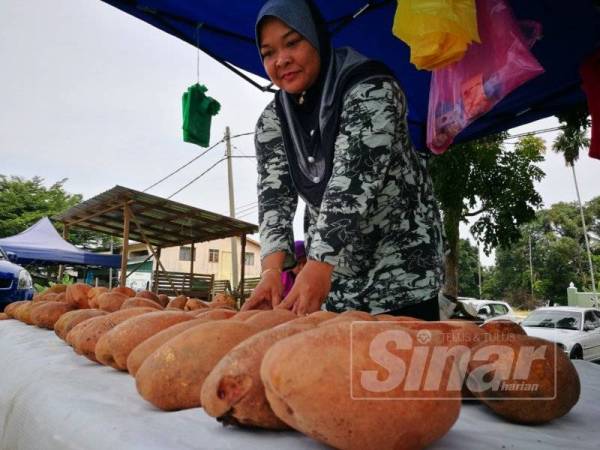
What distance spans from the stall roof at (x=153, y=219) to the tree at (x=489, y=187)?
4.27 metres

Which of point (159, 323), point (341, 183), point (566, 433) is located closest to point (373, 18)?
point (341, 183)

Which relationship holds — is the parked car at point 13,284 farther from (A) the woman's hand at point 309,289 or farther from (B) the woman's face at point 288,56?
(A) the woman's hand at point 309,289

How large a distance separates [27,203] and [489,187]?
27.2 metres

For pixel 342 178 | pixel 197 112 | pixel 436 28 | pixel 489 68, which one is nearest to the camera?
pixel 342 178

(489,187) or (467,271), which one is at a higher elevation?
(489,187)

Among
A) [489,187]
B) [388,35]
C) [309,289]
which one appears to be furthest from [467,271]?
[309,289]

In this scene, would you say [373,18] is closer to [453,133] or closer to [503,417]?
[453,133]

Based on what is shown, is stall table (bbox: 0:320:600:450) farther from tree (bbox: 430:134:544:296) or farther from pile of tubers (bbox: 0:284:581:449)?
tree (bbox: 430:134:544:296)

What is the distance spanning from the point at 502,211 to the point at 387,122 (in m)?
8.25

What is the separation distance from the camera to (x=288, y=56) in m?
1.54

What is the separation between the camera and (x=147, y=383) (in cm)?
80

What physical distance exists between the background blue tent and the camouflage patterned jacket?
568 inches

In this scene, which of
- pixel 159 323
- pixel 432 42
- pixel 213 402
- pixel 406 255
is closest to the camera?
pixel 213 402

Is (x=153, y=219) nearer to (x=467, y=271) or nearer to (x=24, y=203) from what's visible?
(x=24, y=203)
